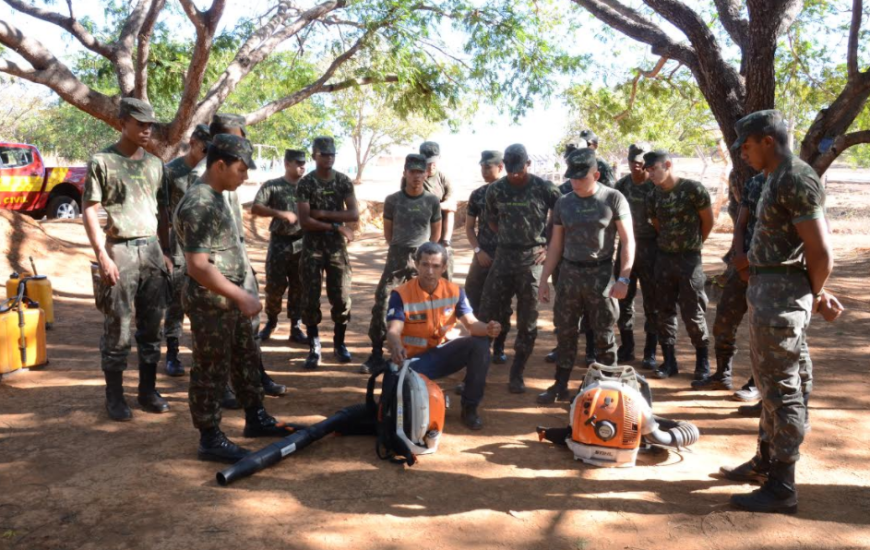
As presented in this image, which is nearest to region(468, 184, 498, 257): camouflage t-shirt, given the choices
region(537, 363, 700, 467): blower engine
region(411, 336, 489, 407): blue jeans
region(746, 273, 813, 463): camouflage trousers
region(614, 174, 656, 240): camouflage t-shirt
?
region(614, 174, 656, 240): camouflage t-shirt

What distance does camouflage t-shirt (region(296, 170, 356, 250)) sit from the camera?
22.0ft

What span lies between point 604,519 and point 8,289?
6.74 metres

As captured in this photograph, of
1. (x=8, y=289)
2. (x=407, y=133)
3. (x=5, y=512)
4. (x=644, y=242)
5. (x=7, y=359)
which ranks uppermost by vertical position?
(x=407, y=133)

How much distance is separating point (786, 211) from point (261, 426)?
136 inches

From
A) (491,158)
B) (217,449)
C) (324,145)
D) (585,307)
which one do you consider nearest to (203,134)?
(324,145)

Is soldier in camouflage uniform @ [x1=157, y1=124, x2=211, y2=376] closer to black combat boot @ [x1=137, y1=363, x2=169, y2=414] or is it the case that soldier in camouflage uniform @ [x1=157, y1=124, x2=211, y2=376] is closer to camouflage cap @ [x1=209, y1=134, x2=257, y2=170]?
black combat boot @ [x1=137, y1=363, x2=169, y2=414]

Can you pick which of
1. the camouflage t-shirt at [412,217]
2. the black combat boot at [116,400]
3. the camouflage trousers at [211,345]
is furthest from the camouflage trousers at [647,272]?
the black combat boot at [116,400]

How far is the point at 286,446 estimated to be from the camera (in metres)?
4.34

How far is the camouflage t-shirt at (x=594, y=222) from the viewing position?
215 inches

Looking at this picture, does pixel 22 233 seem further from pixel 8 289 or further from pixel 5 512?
→ pixel 5 512

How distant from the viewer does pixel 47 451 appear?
14.7 feet

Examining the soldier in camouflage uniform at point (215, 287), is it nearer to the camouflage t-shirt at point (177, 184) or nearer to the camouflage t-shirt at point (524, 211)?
the camouflage t-shirt at point (177, 184)

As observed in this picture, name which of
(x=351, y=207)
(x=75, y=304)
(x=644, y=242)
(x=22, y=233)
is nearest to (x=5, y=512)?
(x=351, y=207)

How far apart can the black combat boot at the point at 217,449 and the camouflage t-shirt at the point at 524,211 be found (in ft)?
9.44
